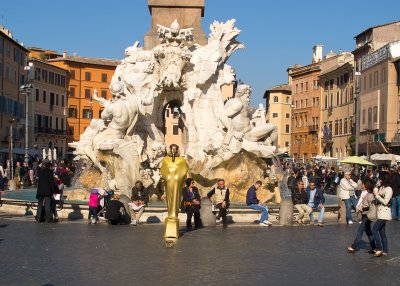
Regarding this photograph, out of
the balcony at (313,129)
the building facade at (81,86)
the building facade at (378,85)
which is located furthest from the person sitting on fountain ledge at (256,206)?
the building facade at (81,86)

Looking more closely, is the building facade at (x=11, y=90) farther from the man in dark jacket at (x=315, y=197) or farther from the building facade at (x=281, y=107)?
the man in dark jacket at (x=315, y=197)

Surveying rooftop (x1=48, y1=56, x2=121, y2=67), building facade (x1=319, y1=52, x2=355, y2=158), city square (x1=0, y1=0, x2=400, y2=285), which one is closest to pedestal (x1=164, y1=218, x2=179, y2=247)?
city square (x1=0, y1=0, x2=400, y2=285)

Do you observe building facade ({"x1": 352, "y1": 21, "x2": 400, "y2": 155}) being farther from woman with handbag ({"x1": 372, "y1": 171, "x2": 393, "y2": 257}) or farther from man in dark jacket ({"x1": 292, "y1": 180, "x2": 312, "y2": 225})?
woman with handbag ({"x1": 372, "y1": 171, "x2": 393, "y2": 257})

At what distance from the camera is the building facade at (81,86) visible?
302ft

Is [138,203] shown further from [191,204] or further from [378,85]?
[378,85]

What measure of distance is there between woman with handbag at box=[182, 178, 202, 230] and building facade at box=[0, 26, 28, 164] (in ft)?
155

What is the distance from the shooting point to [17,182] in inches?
1220

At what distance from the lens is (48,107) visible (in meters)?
84.8

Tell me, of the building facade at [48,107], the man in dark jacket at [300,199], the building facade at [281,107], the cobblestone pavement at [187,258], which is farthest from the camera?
the building facade at [281,107]

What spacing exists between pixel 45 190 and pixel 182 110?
19.2ft

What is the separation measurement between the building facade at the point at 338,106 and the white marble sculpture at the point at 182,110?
51742 millimetres

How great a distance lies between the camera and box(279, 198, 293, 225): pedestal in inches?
701

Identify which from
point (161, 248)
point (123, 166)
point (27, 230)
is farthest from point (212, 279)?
point (123, 166)

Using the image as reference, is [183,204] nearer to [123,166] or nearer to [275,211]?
[275,211]
